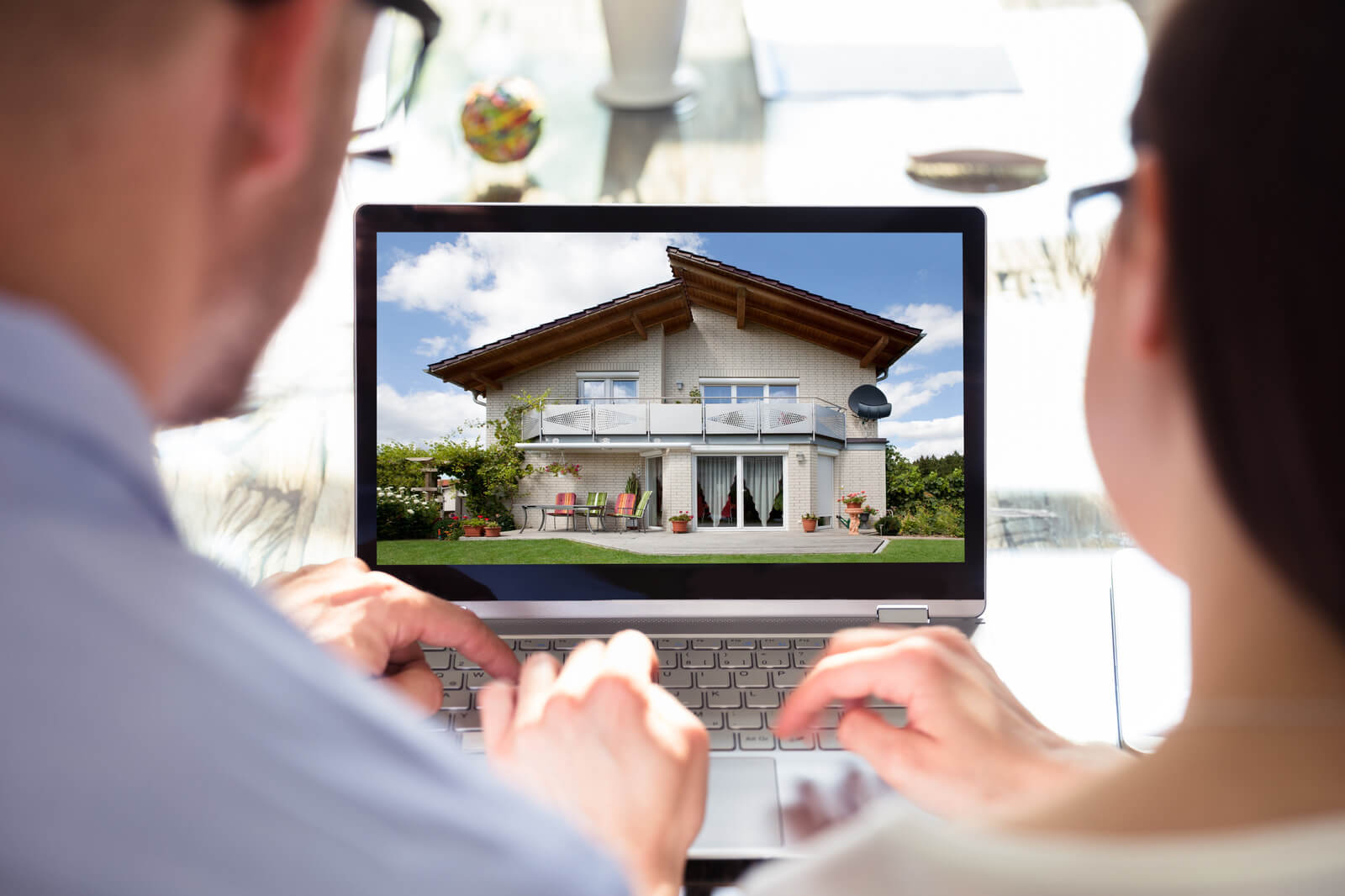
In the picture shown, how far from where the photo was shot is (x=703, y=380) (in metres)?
0.87

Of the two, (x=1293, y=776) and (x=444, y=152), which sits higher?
(x=444, y=152)

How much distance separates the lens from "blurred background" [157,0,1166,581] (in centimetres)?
98

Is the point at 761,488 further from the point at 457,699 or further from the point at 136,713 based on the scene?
the point at 136,713

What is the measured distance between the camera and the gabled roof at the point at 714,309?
846 millimetres

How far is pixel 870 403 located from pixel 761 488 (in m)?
0.17

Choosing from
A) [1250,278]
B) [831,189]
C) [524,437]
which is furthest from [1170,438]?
[831,189]

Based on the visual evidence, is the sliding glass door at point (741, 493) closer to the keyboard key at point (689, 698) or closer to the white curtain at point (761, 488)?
the white curtain at point (761, 488)

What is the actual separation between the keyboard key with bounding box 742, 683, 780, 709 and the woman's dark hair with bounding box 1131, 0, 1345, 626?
53 centimetres

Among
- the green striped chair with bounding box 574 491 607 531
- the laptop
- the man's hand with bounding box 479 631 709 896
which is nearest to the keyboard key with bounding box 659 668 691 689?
the laptop

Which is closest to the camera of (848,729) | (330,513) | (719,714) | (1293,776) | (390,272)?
(1293,776)

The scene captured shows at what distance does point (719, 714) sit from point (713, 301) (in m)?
0.47

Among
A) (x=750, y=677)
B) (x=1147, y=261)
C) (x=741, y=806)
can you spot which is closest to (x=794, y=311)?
(x=750, y=677)

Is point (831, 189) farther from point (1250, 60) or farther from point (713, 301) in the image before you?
point (1250, 60)

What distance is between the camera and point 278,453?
997mm
